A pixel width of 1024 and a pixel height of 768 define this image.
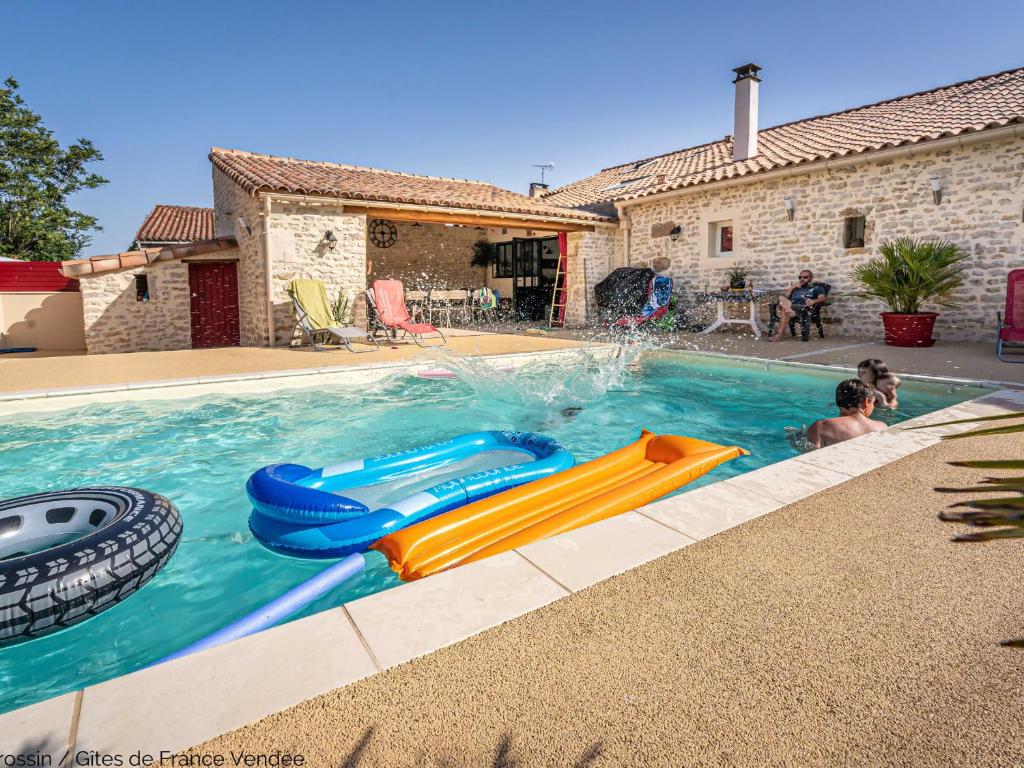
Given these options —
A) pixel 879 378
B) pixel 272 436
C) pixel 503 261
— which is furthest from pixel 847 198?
pixel 272 436

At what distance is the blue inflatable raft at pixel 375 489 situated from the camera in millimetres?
2672

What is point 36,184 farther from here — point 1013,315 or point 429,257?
point 1013,315

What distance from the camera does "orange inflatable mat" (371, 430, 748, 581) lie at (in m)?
2.34

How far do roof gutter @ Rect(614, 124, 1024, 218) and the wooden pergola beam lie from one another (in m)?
1.69

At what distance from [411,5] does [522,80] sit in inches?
140

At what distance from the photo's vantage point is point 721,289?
36.6 feet

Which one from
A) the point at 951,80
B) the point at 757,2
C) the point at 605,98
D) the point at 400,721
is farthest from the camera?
the point at 605,98

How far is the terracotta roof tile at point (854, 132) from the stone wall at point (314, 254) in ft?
21.4

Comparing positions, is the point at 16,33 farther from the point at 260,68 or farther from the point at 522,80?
the point at 522,80

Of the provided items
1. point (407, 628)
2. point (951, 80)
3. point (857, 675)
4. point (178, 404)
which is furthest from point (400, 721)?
point (951, 80)

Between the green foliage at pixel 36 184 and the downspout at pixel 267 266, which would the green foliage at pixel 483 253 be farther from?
the green foliage at pixel 36 184

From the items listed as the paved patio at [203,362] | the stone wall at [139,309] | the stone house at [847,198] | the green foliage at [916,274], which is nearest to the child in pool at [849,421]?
the paved patio at [203,362]

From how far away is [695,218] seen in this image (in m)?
12.0

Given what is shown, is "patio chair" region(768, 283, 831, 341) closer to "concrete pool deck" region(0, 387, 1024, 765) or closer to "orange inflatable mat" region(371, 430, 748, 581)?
"orange inflatable mat" region(371, 430, 748, 581)
